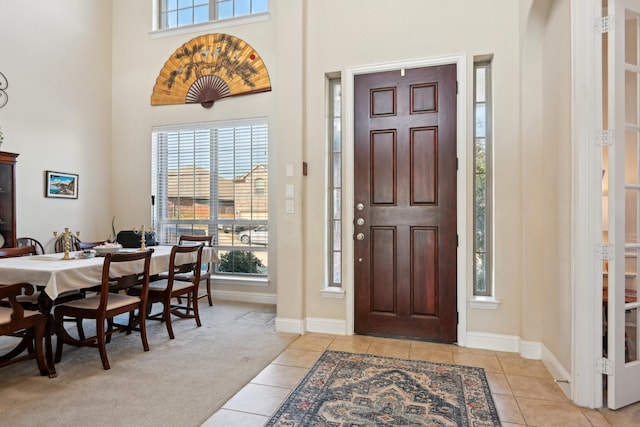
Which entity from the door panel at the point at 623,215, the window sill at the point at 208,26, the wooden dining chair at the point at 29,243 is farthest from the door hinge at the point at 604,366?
the wooden dining chair at the point at 29,243

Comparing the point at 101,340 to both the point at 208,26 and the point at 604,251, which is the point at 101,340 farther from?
the point at 208,26

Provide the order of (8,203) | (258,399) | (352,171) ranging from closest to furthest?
(258,399) < (352,171) < (8,203)

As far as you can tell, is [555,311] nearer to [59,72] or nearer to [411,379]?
[411,379]

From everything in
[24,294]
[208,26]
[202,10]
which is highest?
[202,10]

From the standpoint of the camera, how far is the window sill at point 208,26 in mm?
4633

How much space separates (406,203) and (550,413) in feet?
5.96

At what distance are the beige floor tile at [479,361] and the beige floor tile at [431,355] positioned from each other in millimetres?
53

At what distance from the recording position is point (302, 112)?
3.48 meters

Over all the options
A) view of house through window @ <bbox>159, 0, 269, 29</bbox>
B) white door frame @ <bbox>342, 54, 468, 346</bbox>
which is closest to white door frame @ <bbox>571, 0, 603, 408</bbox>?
white door frame @ <bbox>342, 54, 468, 346</bbox>

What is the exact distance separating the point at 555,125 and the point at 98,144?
5.46 m

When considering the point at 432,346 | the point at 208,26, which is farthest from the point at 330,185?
the point at 208,26

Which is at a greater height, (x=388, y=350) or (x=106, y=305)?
(x=106, y=305)

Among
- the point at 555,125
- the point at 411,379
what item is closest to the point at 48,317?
the point at 411,379

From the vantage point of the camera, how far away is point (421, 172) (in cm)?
325
